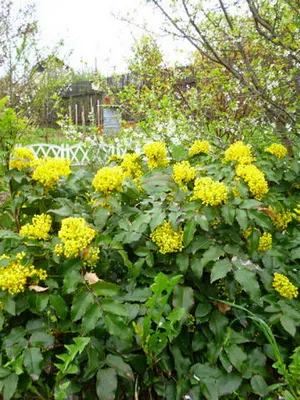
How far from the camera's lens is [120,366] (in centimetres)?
117

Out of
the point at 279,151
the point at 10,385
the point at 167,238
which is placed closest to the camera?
the point at 10,385

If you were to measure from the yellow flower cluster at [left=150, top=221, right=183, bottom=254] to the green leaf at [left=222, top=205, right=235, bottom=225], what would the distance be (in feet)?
0.53

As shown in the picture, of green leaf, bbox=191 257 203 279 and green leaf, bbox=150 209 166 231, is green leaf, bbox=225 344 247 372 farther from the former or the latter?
green leaf, bbox=150 209 166 231

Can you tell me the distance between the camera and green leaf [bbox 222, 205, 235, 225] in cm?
130

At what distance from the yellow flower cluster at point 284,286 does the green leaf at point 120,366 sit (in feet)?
1.79

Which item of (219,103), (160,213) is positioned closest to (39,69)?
(219,103)

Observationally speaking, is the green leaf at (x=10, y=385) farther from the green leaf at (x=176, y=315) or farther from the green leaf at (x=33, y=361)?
the green leaf at (x=176, y=315)

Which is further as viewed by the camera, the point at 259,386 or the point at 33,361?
the point at 259,386

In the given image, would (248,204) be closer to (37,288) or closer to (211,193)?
(211,193)

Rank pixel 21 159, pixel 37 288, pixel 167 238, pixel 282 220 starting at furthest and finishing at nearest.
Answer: pixel 282 220 < pixel 21 159 < pixel 167 238 < pixel 37 288

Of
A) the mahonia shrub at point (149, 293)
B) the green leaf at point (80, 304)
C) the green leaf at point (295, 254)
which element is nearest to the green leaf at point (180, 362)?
the mahonia shrub at point (149, 293)

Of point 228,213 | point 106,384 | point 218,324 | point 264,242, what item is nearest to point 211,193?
point 228,213

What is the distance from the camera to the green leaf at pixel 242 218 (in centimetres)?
129

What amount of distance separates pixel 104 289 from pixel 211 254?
1.12 feet
